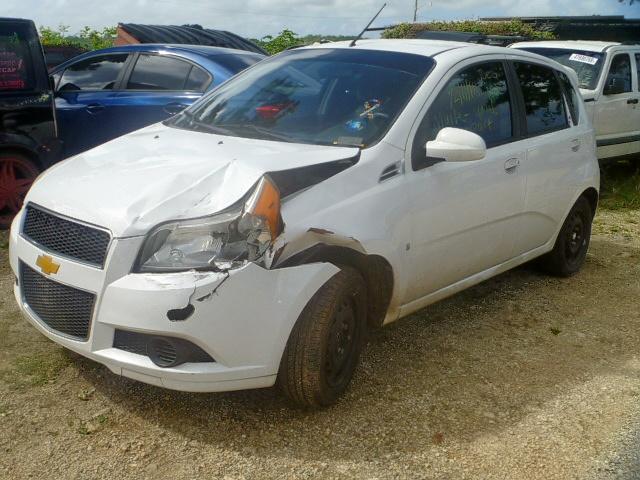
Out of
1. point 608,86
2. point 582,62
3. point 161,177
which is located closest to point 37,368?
point 161,177

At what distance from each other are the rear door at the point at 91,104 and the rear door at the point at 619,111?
569 cm

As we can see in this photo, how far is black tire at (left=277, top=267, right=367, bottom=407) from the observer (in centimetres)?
313

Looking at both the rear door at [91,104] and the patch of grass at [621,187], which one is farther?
the patch of grass at [621,187]

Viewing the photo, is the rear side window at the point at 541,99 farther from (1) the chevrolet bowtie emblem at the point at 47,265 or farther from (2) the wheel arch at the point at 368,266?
(1) the chevrolet bowtie emblem at the point at 47,265

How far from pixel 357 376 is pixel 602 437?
3.93 ft

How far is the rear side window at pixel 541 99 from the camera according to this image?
4719mm

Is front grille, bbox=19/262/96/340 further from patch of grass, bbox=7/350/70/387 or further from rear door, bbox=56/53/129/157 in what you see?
rear door, bbox=56/53/129/157

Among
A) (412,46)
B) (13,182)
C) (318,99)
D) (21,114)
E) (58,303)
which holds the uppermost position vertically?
(412,46)

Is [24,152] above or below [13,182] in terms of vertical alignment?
above

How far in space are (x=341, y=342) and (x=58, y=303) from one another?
1.27 m

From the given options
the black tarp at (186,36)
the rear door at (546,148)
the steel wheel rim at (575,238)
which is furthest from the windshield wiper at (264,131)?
the black tarp at (186,36)

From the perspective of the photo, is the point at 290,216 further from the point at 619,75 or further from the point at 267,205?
the point at 619,75

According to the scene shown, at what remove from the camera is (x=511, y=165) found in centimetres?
439

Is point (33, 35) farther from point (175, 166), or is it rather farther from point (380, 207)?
point (380, 207)
